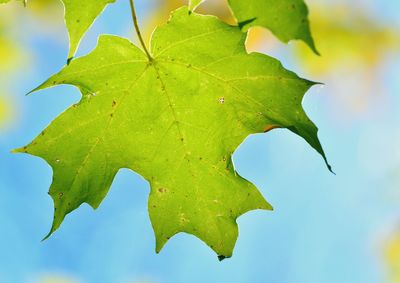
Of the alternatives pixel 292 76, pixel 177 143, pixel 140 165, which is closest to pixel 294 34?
→ pixel 292 76

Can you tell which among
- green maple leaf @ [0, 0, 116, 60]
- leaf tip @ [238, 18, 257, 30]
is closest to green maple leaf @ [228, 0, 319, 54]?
leaf tip @ [238, 18, 257, 30]

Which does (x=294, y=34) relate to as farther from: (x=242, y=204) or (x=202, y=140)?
(x=242, y=204)

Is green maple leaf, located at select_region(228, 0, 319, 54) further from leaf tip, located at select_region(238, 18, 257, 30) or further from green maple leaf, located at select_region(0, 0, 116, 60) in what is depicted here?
green maple leaf, located at select_region(0, 0, 116, 60)

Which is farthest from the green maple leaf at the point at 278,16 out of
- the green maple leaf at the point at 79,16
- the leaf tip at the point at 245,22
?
the green maple leaf at the point at 79,16

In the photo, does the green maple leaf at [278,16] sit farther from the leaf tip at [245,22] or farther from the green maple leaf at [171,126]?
the green maple leaf at [171,126]

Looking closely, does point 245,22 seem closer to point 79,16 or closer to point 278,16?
point 278,16

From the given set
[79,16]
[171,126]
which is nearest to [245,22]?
[79,16]
